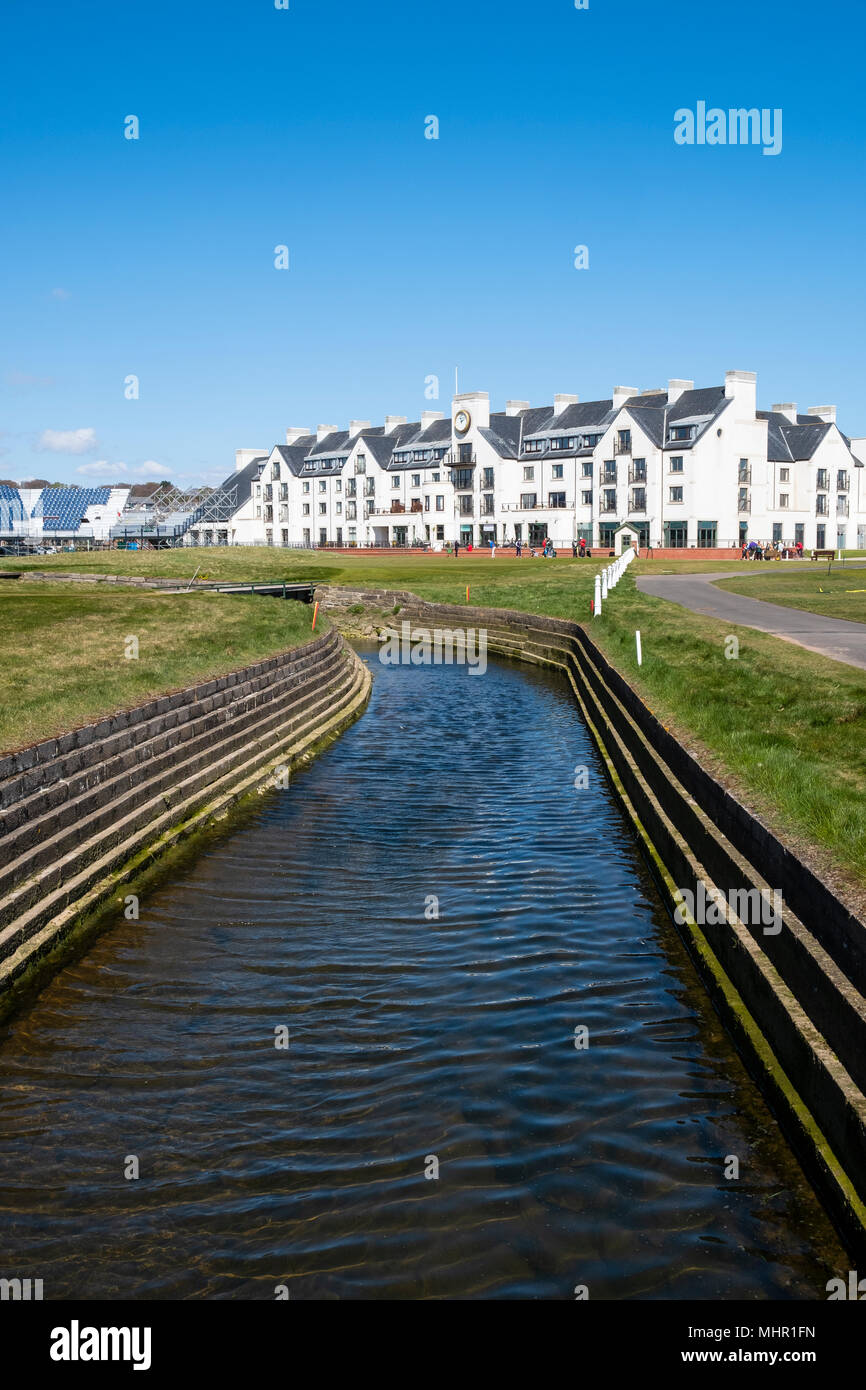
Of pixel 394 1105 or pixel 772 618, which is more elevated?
pixel 772 618

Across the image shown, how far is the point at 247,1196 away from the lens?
736cm

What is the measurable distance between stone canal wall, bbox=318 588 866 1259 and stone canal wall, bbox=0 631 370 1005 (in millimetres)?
6531

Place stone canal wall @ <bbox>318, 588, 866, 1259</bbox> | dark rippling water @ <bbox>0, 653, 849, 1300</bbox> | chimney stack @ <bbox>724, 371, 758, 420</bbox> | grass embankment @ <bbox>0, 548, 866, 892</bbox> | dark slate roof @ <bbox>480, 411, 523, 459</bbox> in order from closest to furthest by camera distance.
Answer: dark rippling water @ <bbox>0, 653, 849, 1300</bbox>, stone canal wall @ <bbox>318, 588, 866, 1259</bbox>, grass embankment @ <bbox>0, 548, 866, 892</bbox>, chimney stack @ <bbox>724, 371, 758, 420</bbox>, dark slate roof @ <bbox>480, 411, 523, 459</bbox>

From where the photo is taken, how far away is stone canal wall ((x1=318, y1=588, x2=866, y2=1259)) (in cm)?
699

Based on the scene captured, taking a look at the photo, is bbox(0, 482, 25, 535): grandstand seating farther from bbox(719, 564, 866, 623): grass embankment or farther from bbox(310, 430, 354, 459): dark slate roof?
bbox(719, 564, 866, 623): grass embankment

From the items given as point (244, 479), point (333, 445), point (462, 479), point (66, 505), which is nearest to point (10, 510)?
point (66, 505)

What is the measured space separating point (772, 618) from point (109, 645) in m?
19.2

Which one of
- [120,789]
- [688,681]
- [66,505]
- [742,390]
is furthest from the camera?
[66,505]

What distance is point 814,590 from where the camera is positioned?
148 feet

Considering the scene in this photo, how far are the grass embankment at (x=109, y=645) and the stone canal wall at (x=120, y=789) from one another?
26.1 inches

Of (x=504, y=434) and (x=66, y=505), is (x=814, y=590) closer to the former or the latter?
(x=504, y=434)

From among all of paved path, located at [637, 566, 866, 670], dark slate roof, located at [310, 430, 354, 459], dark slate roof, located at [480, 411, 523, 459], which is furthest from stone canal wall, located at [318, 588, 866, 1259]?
dark slate roof, located at [310, 430, 354, 459]

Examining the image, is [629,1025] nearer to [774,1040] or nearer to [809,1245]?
[774,1040]
